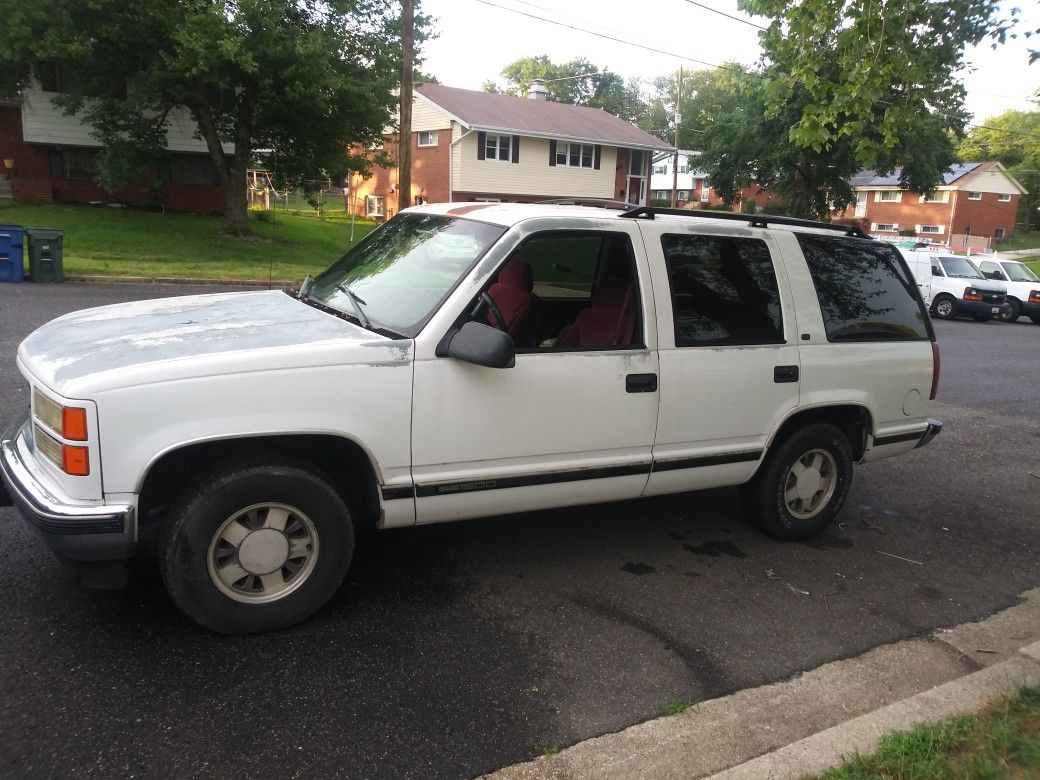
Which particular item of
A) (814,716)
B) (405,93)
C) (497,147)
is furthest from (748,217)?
(497,147)

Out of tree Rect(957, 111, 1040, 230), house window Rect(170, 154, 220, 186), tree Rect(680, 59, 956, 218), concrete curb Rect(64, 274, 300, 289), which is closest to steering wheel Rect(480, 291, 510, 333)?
concrete curb Rect(64, 274, 300, 289)

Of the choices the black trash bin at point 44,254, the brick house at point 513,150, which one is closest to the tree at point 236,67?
the black trash bin at point 44,254

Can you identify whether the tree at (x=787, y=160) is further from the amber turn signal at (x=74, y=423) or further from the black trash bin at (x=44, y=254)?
the amber turn signal at (x=74, y=423)

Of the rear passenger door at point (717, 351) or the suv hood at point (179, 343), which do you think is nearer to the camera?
the suv hood at point (179, 343)

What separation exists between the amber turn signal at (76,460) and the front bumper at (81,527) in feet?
0.40

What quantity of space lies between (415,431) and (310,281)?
1.66 meters

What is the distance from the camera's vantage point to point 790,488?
16.4ft

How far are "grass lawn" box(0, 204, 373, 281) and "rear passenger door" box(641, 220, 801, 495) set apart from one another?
1516cm

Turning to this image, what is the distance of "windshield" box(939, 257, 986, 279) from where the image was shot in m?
23.2

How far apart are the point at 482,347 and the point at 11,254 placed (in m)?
15.2

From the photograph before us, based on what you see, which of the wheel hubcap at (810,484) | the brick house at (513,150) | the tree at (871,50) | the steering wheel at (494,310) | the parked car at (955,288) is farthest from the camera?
the brick house at (513,150)

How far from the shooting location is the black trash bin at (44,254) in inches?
602

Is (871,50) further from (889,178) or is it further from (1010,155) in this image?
(1010,155)

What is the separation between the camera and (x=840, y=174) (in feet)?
105
